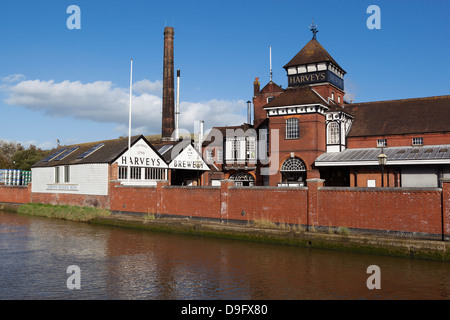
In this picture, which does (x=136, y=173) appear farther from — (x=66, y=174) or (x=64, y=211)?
(x=66, y=174)

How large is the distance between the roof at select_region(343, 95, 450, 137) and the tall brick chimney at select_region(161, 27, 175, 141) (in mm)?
19345

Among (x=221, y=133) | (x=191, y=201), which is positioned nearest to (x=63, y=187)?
(x=191, y=201)

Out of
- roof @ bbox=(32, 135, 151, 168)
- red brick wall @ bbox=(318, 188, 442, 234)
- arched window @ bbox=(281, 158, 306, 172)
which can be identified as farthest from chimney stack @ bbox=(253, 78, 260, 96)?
red brick wall @ bbox=(318, 188, 442, 234)

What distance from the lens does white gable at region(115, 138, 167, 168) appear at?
27.4 meters

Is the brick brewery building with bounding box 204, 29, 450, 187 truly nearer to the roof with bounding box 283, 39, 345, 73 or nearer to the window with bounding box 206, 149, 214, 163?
the roof with bounding box 283, 39, 345, 73

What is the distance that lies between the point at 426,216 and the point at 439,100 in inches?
702

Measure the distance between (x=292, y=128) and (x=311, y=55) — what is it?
8.60m

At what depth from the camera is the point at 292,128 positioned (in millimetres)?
29438

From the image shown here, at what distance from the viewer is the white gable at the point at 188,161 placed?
31819mm

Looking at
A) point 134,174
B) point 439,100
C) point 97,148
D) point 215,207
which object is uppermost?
point 439,100

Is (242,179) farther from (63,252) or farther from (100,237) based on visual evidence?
(63,252)

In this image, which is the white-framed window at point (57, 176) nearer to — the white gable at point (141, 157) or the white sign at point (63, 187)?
the white sign at point (63, 187)

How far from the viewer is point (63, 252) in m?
15.7
